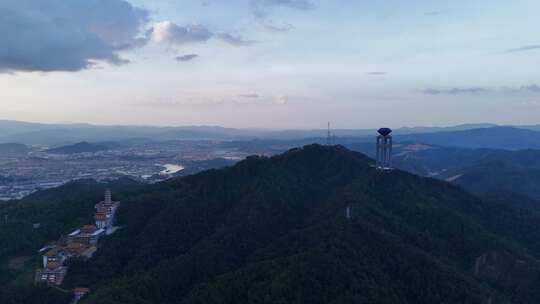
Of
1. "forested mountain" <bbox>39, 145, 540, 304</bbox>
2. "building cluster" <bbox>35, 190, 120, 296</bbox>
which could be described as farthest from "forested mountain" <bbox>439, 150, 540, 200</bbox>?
"building cluster" <bbox>35, 190, 120, 296</bbox>

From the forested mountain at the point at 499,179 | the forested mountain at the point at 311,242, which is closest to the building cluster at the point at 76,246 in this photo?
the forested mountain at the point at 311,242

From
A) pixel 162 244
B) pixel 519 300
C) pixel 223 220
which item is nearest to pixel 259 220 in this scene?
pixel 223 220

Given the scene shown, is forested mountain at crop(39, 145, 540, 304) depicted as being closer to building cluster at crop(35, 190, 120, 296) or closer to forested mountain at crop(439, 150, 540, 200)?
building cluster at crop(35, 190, 120, 296)

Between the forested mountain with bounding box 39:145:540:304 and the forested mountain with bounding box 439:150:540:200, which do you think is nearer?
the forested mountain with bounding box 39:145:540:304

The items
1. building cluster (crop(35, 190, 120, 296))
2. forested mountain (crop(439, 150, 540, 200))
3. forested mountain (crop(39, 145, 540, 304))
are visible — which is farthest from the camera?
forested mountain (crop(439, 150, 540, 200))

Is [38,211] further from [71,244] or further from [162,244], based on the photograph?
[162,244]

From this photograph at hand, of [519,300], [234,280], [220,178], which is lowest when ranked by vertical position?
[519,300]

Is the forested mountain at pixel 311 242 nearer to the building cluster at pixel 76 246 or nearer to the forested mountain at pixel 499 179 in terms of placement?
the building cluster at pixel 76 246
